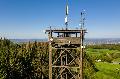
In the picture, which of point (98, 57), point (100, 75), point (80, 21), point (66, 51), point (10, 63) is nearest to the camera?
point (80, 21)

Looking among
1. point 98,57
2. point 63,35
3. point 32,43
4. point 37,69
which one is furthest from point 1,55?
point 98,57

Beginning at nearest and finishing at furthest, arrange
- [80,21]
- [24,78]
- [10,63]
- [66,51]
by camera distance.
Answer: [80,21], [66,51], [10,63], [24,78]

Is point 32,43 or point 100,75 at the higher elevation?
point 32,43

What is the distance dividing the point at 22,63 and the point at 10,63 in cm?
622

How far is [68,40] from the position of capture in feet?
125

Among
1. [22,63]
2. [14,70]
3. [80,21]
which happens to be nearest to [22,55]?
[22,63]

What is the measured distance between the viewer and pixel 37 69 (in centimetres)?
5947

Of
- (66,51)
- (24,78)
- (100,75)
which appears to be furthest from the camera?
(100,75)

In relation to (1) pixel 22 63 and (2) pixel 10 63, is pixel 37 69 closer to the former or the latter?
(1) pixel 22 63

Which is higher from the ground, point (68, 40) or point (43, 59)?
point (68, 40)

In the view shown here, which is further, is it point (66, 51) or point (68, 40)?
point (66, 51)

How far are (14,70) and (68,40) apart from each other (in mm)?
18789

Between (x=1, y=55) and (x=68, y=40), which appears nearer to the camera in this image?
(x=68, y=40)

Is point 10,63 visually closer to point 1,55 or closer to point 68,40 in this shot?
point 1,55
